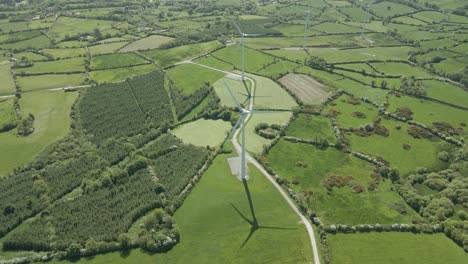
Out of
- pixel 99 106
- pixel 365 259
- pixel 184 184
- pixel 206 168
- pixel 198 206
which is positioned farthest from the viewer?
pixel 99 106

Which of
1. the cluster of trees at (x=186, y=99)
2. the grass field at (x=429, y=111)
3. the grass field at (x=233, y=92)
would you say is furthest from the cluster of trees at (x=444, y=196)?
the cluster of trees at (x=186, y=99)

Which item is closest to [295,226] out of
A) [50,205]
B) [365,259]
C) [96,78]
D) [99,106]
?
[365,259]

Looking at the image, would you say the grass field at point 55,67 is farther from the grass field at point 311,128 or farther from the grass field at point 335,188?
the grass field at point 335,188

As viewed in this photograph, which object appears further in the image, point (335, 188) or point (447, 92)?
point (447, 92)

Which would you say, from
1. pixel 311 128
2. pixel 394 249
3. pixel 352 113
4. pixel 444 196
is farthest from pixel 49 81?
pixel 444 196

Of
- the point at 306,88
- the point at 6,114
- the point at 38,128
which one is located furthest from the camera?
the point at 306,88

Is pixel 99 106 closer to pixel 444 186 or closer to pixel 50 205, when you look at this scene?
pixel 50 205

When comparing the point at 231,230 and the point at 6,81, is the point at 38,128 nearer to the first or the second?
the point at 6,81
